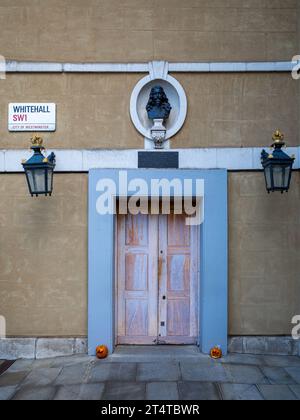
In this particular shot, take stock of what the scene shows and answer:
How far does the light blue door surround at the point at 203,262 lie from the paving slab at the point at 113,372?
372 mm

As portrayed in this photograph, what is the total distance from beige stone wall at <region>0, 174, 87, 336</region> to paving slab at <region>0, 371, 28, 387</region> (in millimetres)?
656

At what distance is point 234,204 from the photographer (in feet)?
18.0

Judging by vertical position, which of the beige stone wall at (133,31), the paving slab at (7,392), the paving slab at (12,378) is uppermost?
the beige stone wall at (133,31)

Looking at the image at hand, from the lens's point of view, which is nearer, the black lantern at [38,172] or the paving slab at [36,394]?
the paving slab at [36,394]

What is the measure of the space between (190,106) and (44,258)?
3402mm

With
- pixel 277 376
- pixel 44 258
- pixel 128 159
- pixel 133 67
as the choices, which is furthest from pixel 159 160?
pixel 277 376

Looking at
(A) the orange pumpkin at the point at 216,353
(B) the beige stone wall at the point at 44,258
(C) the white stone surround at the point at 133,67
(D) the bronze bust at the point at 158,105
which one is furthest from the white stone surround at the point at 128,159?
(A) the orange pumpkin at the point at 216,353

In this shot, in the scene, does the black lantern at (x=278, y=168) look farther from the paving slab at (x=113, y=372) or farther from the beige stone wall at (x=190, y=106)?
the paving slab at (x=113, y=372)

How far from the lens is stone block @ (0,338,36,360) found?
5395 millimetres

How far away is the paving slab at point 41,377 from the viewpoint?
4570 millimetres

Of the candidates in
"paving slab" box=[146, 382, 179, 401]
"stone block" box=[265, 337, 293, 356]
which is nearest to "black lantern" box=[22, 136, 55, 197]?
"paving slab" box=[146, 382, 179, 401]

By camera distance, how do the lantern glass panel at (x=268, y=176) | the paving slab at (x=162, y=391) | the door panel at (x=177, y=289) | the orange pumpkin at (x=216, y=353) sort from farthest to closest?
the door panel at (x=177, y=289) → the orange pumpkin at (x=216, y=353) → the lantern glass panel at (x=268, y=176) → the paving slab at (x=162, y=391)

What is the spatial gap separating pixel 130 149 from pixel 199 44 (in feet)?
6.71
